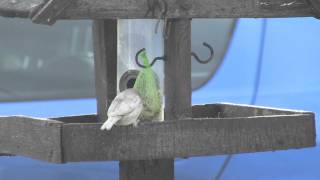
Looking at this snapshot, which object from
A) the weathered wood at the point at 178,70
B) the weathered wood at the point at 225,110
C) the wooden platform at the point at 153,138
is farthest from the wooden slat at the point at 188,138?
the weathered wood at the point at 225,110

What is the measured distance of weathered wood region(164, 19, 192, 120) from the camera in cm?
197

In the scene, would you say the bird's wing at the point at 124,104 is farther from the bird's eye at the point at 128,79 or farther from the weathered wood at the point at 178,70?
the bird's eye at the point at 128,79

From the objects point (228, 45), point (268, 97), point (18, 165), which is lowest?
point (18, 165)

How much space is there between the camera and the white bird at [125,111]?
1772 millimetres

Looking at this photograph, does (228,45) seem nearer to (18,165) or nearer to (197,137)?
(18,165)

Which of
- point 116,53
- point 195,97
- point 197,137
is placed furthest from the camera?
point 195,97

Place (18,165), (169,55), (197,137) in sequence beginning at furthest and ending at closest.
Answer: (18,165) < (169,55) < (197,137)

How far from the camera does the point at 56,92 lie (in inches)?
108

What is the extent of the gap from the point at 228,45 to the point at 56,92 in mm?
621

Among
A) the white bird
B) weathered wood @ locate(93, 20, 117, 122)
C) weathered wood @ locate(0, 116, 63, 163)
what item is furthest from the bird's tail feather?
weathered wood @ locate(93, 20, 117, 122)

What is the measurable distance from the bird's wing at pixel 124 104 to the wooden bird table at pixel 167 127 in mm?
37

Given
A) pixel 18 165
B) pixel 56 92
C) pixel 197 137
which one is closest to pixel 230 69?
pixel 56 92

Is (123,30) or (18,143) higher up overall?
(123,30)

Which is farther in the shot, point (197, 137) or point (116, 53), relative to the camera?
point (116, 53)
